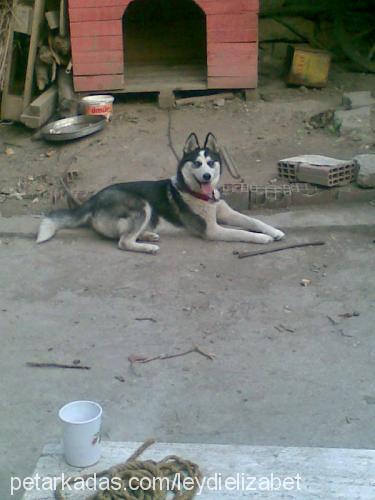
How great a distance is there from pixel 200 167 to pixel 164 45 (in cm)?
432

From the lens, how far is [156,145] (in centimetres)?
762

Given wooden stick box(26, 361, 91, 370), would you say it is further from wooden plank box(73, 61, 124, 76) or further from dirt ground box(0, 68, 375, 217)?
wooden plank box(73, 61, 124, 76)

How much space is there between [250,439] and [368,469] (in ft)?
3.62

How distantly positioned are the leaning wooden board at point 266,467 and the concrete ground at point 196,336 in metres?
0.76

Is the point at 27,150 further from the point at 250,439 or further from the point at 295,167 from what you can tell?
the point at 250,439

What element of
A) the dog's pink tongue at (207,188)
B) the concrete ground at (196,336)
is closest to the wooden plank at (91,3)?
the concrete ground at (196,336)

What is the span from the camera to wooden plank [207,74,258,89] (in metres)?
8.41

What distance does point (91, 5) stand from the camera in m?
8.13

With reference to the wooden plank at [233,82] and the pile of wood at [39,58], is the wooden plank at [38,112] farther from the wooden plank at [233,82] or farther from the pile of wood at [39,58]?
the wooden plank at [233,82]

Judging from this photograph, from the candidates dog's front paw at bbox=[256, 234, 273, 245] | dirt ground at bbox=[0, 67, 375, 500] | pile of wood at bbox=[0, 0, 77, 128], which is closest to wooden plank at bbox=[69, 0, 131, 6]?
pile of wood at bbox=[0, 0, 77, 128]

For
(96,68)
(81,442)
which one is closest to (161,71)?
(96,68)

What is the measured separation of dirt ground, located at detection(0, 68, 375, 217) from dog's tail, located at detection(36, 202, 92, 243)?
579 millimetres

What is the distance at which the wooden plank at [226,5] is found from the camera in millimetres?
8148

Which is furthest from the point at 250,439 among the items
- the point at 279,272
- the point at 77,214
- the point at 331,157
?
the point at 331,157
